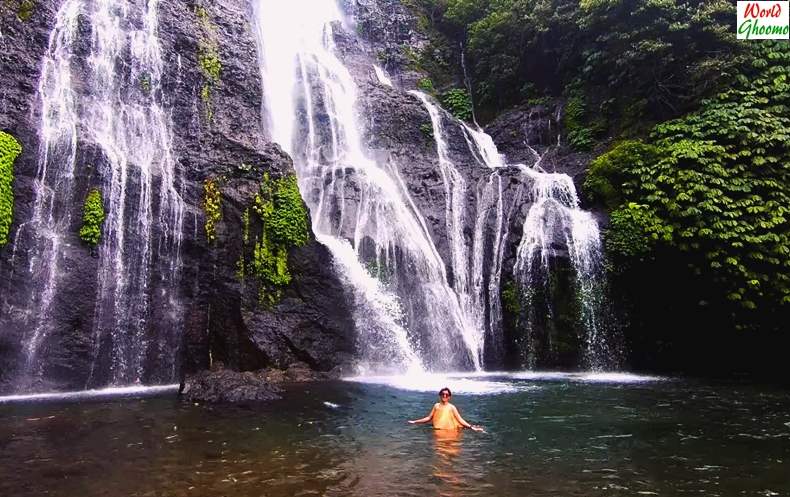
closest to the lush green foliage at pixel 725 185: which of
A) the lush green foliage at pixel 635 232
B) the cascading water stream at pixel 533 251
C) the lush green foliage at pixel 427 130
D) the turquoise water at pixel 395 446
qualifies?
the lush green foliage at pixel 635 232

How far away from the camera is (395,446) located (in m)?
7.70

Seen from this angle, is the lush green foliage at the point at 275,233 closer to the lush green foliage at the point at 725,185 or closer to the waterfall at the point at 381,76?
the lush green foliage at the point at 725,185

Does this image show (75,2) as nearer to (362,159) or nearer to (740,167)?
(362,159)

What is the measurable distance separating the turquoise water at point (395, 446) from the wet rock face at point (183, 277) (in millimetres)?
2098

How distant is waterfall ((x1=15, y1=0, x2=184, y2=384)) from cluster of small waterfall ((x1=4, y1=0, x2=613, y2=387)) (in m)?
0.03

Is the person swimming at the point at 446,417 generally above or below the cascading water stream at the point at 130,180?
below

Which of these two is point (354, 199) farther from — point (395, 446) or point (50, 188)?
point (395, 446)

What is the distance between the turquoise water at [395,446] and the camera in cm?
603

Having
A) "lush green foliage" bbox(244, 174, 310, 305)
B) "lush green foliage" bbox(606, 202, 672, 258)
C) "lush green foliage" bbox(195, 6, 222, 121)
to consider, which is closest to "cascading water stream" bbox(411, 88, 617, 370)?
"lush green foliage" bbox(606, 202, 672, 258)

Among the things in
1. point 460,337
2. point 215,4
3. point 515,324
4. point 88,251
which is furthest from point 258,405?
point 215,4

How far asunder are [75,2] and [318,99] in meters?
8.19

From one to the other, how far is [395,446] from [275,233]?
8513 millimetres

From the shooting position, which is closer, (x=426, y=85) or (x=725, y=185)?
(x=725, y=185)

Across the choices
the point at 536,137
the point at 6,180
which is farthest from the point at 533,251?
the point at 6,180
